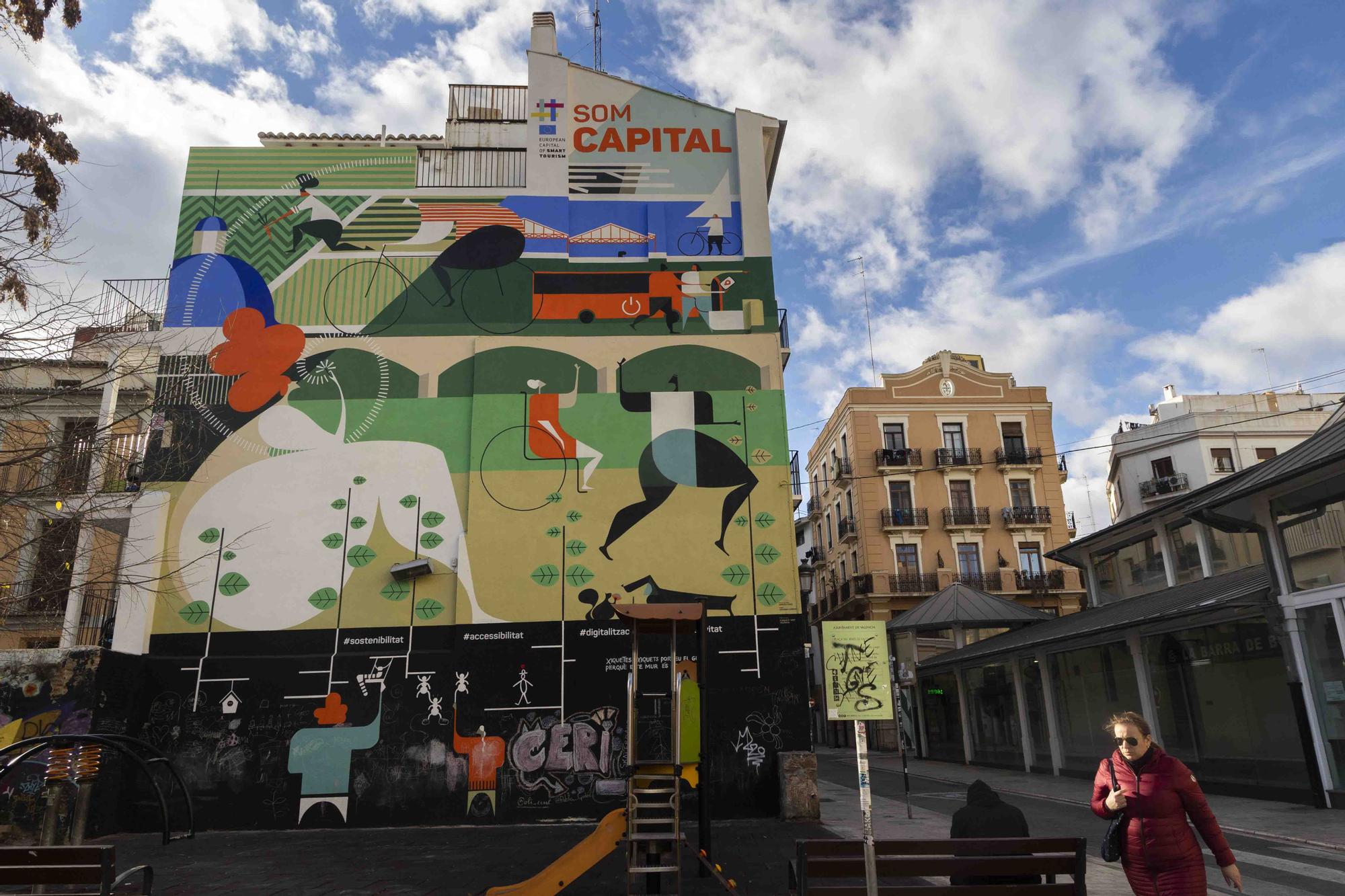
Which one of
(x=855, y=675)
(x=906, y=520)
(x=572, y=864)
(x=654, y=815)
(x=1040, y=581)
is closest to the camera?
(x=572, y=864)

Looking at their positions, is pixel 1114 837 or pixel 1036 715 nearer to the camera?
pixel 1114 837

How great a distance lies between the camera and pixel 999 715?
25.5m

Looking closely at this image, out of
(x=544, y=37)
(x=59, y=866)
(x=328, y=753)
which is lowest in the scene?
(x=59, y=866)

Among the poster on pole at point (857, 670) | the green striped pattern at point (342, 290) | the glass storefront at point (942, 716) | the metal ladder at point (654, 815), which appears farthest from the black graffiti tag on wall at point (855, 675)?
the glass storefront at point (942, 716)

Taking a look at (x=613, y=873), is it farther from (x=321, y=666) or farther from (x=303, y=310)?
(x=303, y=310)

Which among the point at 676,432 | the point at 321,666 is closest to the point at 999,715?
the point at 676,432

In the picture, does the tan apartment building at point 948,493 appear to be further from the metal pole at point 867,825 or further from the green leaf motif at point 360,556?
the metal pole at point 867,825

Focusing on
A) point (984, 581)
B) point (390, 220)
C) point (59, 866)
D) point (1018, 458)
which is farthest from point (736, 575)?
point (1018, 458)

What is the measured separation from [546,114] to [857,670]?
1318 cm

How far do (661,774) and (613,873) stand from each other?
4.71 ft

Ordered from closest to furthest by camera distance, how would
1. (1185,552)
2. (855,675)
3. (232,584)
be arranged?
(855,675) → (232,584) → (1185,552)

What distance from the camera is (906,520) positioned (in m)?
39.5

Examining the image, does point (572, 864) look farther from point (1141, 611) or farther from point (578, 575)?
point (1141, 611)

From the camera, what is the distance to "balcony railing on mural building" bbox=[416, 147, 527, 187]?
1842cm
